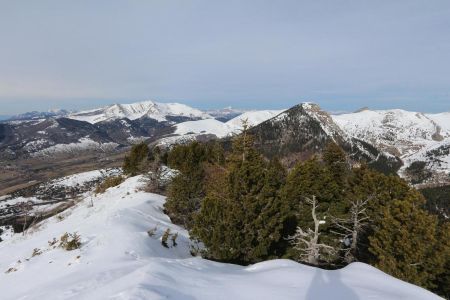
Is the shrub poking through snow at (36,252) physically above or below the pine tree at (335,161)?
below

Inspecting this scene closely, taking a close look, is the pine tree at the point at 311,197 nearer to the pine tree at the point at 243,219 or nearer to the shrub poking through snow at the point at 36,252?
the pine tree at the point at 243,219

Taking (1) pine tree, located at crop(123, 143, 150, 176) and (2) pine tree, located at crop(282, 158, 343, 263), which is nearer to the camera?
(2) pine tree, located at crop(282, 158, 343, 263)

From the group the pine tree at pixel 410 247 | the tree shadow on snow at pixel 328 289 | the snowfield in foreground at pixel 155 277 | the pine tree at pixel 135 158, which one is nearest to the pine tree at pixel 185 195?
the snowfield in foreground at pixel 155 277

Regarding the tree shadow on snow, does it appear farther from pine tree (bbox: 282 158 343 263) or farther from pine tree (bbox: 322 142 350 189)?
pine tree (bbox: 322 142 350 189)

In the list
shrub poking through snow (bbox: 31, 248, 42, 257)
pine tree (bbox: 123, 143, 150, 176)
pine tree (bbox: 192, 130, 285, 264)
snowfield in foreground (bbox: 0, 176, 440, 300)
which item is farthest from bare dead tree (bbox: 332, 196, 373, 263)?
pine tree (bbox: 123, 143, 150, 176)

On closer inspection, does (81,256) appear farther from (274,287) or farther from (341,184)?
(341,184)

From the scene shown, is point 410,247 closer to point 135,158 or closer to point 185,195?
point 185,195

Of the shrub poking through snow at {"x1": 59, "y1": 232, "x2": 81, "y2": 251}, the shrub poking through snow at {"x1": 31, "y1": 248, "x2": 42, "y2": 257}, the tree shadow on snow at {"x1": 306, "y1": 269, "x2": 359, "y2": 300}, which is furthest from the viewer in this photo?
the shrub poking through snow at {"x1": 31, "y1": 248, "x2": 42, "y2": 257}

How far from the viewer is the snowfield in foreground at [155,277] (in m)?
14.2

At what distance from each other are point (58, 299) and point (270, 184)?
19.8 metres

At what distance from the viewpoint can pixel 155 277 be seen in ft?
48.4

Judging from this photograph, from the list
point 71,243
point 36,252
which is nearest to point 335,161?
point 71,243

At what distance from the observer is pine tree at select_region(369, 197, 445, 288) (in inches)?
1171

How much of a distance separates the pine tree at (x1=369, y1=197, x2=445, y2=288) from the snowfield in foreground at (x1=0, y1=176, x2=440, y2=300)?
12.1m
